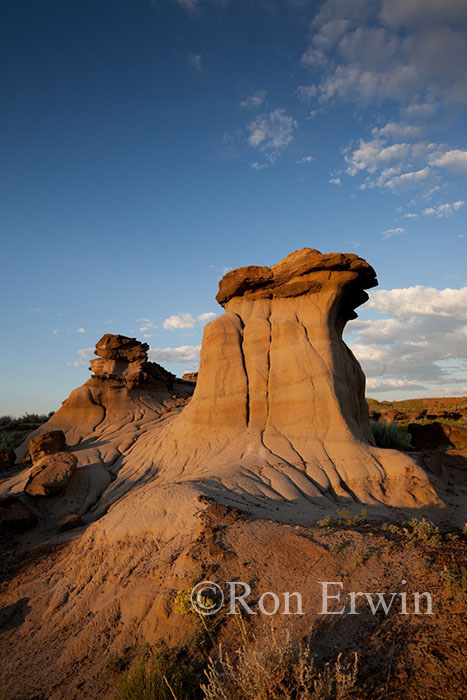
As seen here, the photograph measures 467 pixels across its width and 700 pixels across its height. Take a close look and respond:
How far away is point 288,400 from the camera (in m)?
11.3

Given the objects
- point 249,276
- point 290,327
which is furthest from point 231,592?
point 249,276

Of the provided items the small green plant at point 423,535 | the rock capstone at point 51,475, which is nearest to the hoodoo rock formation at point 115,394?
the rock capstone at point 51,475

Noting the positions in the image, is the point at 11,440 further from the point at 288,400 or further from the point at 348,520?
the point at 348,520

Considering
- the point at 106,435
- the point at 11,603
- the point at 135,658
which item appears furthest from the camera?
the point at 106,435

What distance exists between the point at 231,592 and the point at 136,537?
99.4 inches

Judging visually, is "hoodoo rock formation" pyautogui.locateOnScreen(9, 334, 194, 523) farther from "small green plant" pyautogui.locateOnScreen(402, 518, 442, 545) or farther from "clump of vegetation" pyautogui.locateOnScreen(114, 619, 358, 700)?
"small green plant" pyautogui.locateOnScreen(402, 518, 442, 545)

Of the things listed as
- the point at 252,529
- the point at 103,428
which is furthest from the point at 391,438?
the point at 103,428

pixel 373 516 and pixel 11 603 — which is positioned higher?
pixel 373 516

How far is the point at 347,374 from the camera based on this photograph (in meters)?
12.2

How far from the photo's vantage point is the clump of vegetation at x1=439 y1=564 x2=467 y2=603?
3613 mm

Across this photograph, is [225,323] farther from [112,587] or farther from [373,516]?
[112,587]

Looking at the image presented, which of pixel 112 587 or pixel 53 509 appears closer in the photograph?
pixel 112 587

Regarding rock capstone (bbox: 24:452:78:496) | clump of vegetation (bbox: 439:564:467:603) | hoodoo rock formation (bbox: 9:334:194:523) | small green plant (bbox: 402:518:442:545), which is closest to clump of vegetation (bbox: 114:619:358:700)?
clump of vegetation (bbox: 439:564:467:603)

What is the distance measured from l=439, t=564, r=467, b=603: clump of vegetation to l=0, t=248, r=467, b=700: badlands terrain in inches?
0.8
